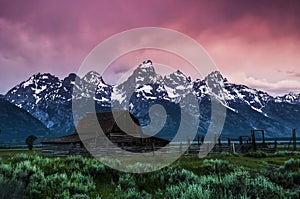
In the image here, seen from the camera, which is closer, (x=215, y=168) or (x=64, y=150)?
(x=215, y=168)

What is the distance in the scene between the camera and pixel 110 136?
46.5 metres

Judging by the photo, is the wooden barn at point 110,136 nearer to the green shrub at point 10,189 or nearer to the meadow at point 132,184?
the meadow at point 132,184

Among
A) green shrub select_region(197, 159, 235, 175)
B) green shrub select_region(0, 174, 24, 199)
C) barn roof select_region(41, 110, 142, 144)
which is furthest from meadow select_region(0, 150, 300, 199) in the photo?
barn roof select_region(41, 110, 142, 144)

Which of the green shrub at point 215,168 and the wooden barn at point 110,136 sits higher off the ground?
the wooden barn at point 110,136

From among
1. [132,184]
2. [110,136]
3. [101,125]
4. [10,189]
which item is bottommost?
[132,184]

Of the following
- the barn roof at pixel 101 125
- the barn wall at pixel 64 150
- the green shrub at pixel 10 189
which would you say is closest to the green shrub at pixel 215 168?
the green shrub at pixel 10 189

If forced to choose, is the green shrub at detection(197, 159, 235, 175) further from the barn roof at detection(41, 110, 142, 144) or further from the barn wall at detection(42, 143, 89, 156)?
the barn roof at detection(41, 110, 142, 144)

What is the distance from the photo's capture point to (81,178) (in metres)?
12.9

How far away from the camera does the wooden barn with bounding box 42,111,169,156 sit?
4531cm

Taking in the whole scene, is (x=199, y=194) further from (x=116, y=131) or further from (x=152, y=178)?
(x=116, y=131)

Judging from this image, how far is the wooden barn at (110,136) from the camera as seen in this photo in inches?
1784

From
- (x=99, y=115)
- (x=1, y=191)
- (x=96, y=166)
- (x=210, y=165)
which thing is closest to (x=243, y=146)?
(x=99, y=115)

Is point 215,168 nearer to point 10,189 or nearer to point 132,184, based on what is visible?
point 132,184

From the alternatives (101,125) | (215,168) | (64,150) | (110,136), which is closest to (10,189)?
(215,168)
